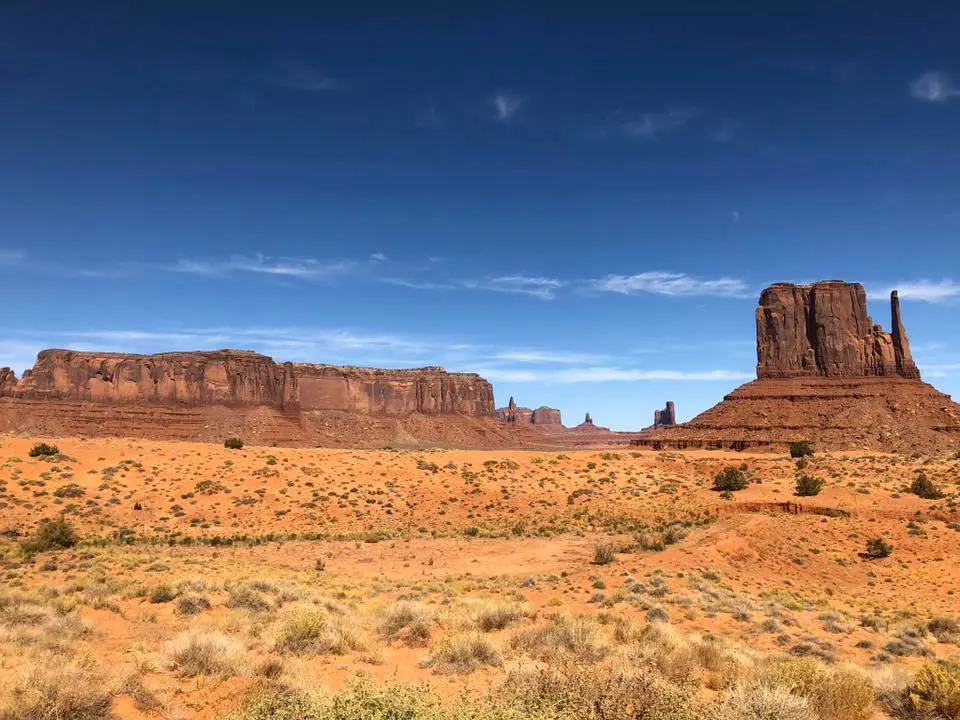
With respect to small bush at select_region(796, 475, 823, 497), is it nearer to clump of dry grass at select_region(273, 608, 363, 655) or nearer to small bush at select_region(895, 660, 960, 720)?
small bush at select_region(895, 660, 960, 720)

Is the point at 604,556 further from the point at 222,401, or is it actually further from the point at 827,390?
the point at 222,401

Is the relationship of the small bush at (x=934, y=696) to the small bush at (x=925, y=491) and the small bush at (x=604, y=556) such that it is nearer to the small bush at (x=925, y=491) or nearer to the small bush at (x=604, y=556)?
the small bush at (x=604, y=556)

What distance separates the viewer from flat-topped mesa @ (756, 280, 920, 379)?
334ft

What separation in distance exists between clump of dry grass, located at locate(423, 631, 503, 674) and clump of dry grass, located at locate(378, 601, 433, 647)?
1.29m

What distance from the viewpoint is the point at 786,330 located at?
4296 inches

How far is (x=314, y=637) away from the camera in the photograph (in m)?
11.5

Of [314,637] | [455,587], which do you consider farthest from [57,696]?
[455,587]

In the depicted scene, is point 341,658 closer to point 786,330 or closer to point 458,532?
point 458,532

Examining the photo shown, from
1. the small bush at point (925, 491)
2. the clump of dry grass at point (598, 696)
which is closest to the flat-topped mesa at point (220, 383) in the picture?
the small bush at point (925, 491)

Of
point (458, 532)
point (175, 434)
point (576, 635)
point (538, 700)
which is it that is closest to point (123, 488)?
point (458, 532)

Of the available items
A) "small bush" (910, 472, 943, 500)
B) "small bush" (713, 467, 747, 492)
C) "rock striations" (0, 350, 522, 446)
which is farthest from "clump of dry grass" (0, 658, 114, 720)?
"rock striations" (0, 350, 522, 446)

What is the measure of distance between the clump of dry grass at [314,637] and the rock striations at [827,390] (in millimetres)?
78768

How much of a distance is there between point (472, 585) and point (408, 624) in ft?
22.1

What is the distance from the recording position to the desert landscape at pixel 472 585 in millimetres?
8266
